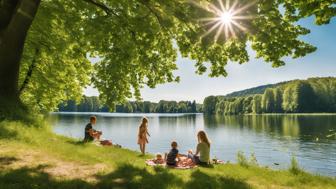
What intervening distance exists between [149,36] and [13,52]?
646 centimetres

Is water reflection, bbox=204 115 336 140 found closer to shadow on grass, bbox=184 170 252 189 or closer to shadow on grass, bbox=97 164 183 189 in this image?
shadow on grass, bbox=184 170 252 189

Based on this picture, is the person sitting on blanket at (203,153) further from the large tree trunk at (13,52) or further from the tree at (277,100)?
the tree at (277,100)

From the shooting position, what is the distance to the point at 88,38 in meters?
14.9

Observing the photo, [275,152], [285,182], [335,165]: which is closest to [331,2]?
[285,182]

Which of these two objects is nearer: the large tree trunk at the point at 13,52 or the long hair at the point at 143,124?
the large tree trunk at the point at 13,52

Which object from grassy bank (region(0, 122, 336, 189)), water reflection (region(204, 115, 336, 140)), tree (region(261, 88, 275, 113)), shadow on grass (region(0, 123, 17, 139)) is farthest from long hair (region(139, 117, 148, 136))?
tree (region(261, 88, 275, 113))

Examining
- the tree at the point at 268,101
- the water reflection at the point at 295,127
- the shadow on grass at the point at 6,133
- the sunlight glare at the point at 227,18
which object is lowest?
the water reflection at the point at 295,127

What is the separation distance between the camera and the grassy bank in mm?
8969

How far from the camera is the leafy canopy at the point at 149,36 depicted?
1059 cm

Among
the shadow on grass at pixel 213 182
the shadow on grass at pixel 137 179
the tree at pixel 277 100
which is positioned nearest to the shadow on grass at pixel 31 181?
the shadow on grass at pixel 137 179

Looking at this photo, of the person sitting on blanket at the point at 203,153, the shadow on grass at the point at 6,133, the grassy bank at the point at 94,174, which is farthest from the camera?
the person sitting on blanket at the point at 203,153

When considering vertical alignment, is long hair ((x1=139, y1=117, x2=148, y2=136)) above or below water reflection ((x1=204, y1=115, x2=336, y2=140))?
above

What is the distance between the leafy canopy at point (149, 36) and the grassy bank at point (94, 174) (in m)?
4.18

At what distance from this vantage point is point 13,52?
52.0 ft
